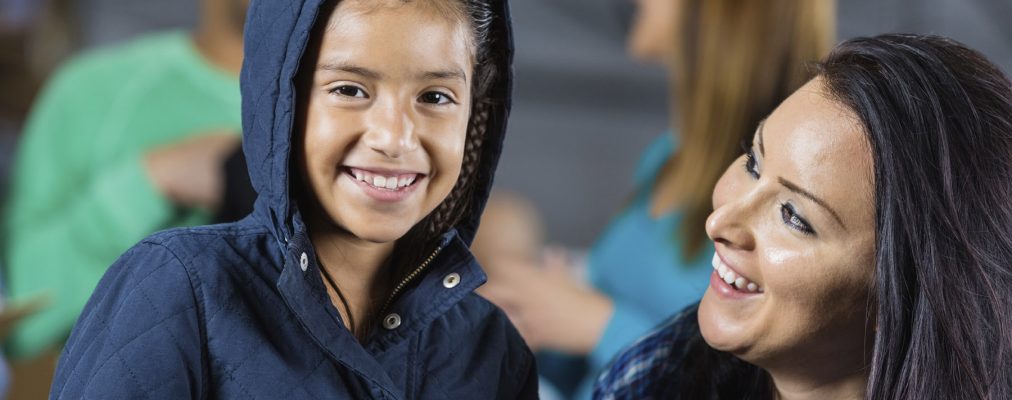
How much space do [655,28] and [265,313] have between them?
110 cm

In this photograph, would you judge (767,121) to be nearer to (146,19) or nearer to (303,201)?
(303,201)

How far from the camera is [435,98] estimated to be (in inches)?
31.8

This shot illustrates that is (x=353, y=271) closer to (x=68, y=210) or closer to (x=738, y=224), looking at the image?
(x=738, y=224)

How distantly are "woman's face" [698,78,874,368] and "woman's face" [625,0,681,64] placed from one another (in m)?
0.84

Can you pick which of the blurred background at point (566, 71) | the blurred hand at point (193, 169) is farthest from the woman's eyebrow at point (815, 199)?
the blurred background at point (566, 71)

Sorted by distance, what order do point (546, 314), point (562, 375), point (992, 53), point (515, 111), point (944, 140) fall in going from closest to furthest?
1. point (944, 140)
2. point (546, 314)
3. point (562, 375)
4. point (992, 53)
5. point (515, 111)

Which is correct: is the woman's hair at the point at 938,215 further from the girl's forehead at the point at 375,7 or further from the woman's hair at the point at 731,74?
the woman's hair at the point at 731,74

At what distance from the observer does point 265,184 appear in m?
0.81

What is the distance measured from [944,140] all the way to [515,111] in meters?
2.21

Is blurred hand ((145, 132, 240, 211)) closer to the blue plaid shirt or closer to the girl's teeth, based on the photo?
the blue plaid shirt

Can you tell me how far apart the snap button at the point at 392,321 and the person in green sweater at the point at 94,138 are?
1163 millimetres

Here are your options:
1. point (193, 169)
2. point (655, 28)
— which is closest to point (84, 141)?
point (193, 169)

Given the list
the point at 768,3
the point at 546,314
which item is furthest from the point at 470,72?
the point at 546,314

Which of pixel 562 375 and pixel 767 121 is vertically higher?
pixel 767 121
